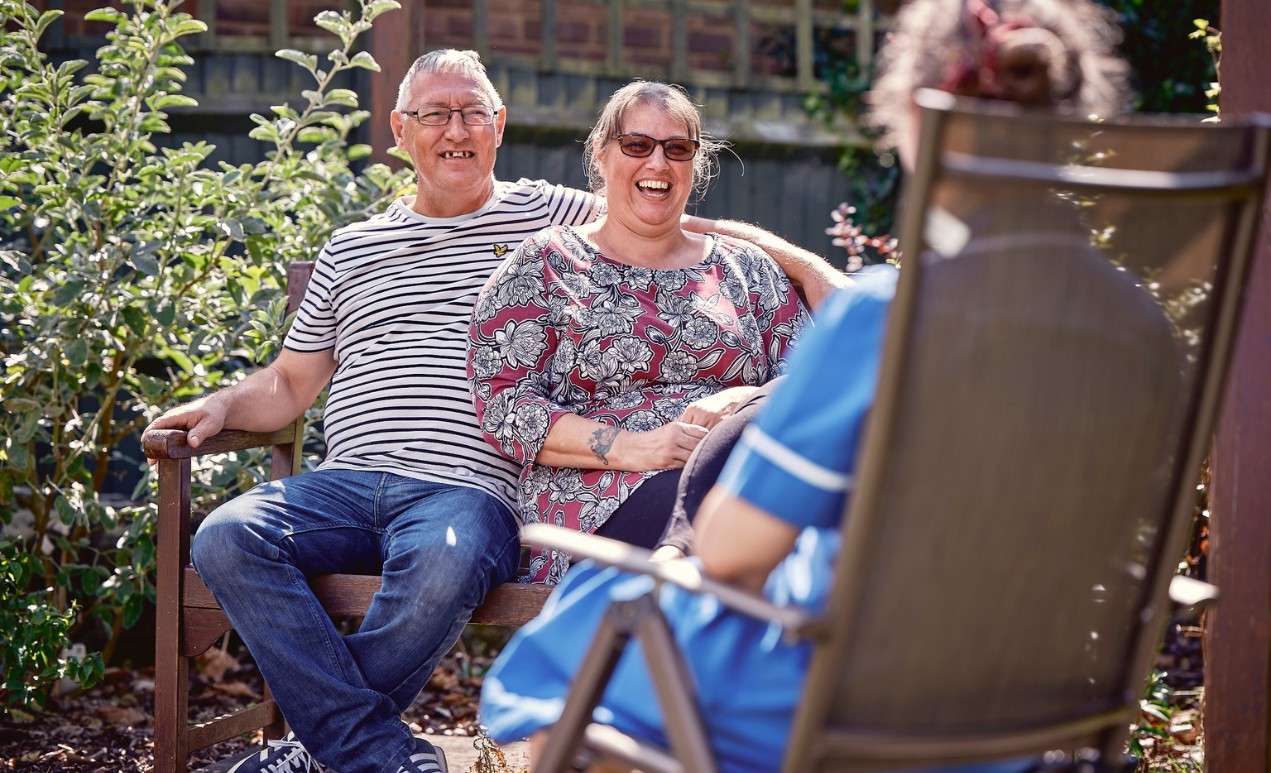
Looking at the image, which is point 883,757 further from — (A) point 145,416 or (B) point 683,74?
(B) point 683,74

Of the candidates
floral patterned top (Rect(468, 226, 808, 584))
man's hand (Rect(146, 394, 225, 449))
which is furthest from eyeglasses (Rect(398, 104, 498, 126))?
man's hand (Rect(146, 394, 225, 449))

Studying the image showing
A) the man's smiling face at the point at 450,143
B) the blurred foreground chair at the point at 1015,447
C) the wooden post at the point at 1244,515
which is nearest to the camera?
the blurred foreground chair at the point at 1015,447

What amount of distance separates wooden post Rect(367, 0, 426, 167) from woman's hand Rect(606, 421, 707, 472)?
182 centimetres

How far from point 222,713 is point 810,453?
2.99 metres

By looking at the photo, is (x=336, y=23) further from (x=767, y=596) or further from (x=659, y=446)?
(x=767, y=596)

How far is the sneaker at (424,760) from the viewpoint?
2688 mm

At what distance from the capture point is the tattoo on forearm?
9.24 ft

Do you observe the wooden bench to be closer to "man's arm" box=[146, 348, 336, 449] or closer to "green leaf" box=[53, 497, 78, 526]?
"man's arm" box=[146, 348, 336, 449]

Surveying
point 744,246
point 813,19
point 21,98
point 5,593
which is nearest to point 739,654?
point 744,246

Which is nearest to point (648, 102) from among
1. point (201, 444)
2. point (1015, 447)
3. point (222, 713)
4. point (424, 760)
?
point (201, 444)

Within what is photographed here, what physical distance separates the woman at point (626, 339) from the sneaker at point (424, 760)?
0.41 meters

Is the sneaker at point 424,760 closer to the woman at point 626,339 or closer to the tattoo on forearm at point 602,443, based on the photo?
the woman at point 626,339

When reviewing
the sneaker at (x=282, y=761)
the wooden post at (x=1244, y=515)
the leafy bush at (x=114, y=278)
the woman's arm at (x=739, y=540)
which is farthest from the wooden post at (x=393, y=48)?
the woman's arm at (x=739, y=540)

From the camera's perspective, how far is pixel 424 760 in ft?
8.87
